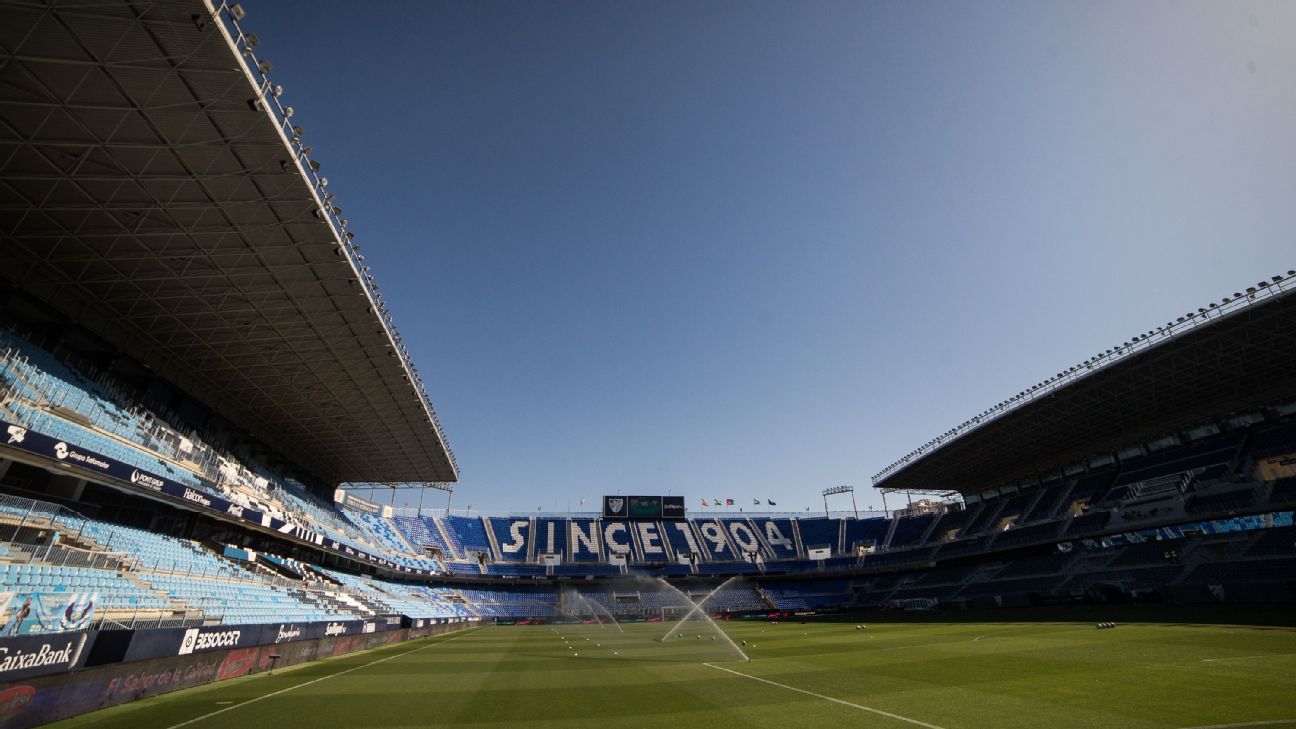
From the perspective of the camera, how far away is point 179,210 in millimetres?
18469

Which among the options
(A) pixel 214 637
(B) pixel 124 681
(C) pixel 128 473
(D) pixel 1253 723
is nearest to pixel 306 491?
(C) pixel 128 473

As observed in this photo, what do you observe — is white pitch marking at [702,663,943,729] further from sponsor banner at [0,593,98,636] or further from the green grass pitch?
sponsor banner at [0,593,98,636]

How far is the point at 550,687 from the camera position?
15.0 m

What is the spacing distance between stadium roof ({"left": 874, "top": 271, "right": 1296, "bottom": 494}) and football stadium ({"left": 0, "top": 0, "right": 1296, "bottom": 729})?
12.2 inches

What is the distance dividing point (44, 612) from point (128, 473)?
9749 millimetres

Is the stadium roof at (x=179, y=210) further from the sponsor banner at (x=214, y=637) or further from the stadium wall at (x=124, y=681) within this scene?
the stadium wall at (x=124, y=681)

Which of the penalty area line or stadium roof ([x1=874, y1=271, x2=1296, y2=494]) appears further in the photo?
stadium roof ([x1=874, y1=271, x2=1296, y2=494])

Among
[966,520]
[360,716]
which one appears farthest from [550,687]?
[966,520]

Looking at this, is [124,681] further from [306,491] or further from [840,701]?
[306,491]

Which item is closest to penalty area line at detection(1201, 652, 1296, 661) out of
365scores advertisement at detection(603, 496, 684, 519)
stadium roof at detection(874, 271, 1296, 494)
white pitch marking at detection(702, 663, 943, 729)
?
white pitch marking at detection(702, 663, 943, 729)

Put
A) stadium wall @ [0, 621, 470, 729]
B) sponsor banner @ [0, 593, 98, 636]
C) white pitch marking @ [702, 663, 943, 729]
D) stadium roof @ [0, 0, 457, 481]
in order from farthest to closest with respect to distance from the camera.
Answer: stadium roof @ [0, 0, 457, 481] → sponsor banner @ [0, 593, 98, 636] → stadium wall @ [0, 621, 470, 729] → white pitch marking @ [702, 663, 943, 729]

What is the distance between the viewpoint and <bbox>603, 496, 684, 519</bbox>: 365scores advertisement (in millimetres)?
75750

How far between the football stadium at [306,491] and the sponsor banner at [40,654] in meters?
0.06

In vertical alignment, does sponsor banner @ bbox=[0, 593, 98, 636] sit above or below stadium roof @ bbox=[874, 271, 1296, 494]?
below
